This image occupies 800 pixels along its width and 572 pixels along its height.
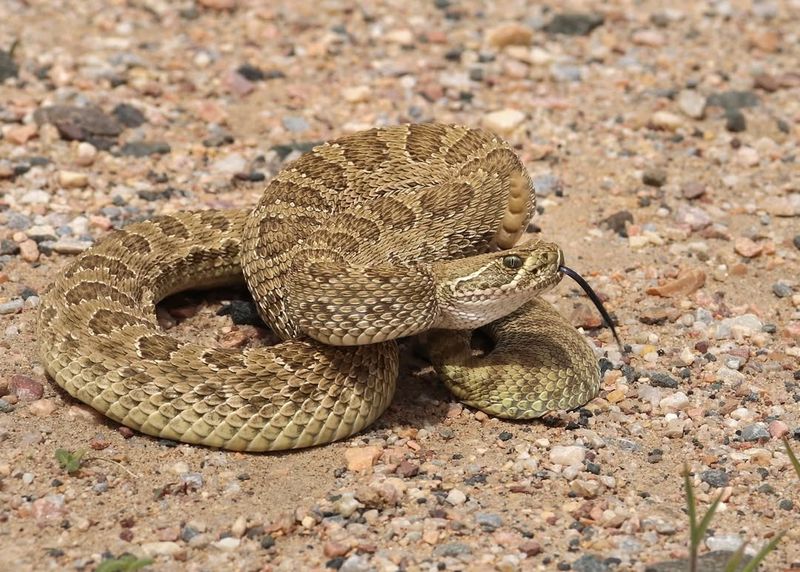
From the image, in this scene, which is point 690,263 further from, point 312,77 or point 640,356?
point 312,77

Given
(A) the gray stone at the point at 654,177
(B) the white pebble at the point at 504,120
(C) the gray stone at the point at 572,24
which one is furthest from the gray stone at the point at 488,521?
(C) the gray stone at the point at 572,24

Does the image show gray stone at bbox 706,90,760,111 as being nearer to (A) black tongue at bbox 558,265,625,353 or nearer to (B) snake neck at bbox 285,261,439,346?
(A) black tongue at bbox 558,265,625,353

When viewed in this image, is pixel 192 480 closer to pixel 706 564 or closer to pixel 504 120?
pixel 706 564

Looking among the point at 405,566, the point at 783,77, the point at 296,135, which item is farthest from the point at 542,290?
the point at 783,77

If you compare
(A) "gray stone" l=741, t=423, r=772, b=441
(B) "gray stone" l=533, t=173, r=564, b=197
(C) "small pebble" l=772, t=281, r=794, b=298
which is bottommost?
(A) "gray stone" l=741, t=423, r=772, b=441

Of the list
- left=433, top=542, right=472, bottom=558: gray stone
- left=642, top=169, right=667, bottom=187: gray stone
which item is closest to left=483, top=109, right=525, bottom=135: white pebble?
left=642, top=169, right=667, bottom=187: gray stone

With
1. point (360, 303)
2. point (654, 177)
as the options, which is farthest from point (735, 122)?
point (360, 303)

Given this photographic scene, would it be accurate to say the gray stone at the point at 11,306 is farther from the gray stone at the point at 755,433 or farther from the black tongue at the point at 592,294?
the gray stone at the point at 755,433
